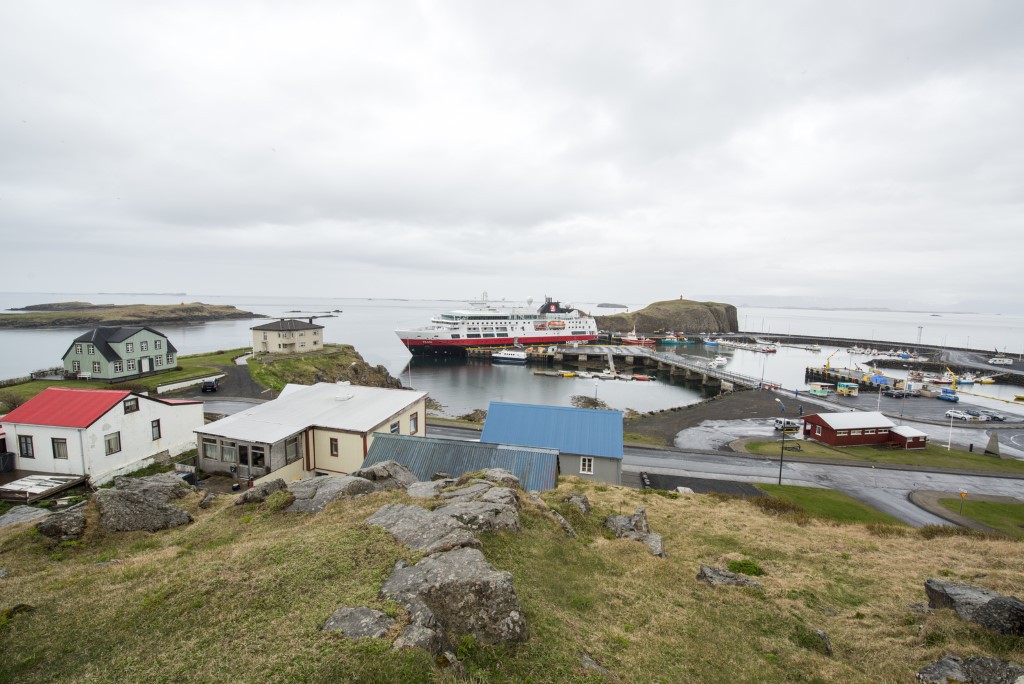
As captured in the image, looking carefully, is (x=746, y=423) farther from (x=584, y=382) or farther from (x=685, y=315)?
(x=685, y=315)

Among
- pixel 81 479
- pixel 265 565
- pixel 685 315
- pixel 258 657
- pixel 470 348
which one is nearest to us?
pixel 258 657

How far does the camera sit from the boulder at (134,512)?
11086 mm

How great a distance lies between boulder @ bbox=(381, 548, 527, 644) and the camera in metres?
6.43

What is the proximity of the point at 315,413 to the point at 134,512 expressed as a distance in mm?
10366

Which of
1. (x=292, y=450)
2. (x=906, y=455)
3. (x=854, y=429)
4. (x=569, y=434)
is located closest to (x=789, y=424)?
(x=854, y=429)

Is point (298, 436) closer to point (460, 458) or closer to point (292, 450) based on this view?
point (292, 450)

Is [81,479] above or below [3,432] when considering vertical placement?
below

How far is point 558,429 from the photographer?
22875mm

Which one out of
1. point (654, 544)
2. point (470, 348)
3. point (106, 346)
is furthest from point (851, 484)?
point (470, 348)

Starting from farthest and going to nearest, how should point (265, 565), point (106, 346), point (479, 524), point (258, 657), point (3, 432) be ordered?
1. point (106, 346)
2. point (3, 432)
3. point (479, 524)
4. point (265, 565)
5. point (258, 657)

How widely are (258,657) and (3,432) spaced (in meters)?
22.4

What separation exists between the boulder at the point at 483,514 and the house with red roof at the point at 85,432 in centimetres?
1748

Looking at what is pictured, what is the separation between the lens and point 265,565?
7.94 metres

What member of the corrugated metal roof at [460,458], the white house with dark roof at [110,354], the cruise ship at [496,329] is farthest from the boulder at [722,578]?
the cruise ship at [496,329]
